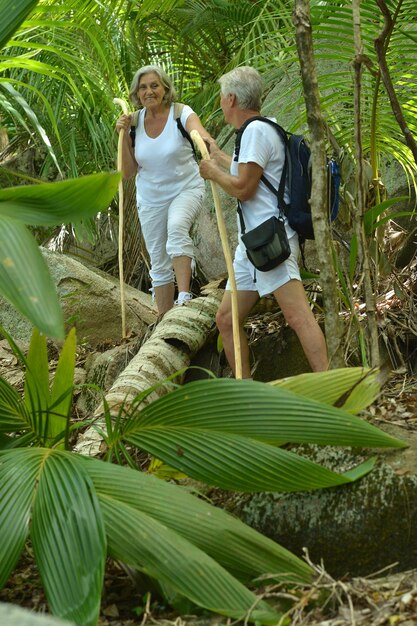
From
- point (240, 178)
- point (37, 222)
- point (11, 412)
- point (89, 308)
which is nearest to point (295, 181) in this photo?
point (240, 178)

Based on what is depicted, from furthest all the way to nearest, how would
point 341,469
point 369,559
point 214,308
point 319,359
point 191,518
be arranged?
1. point 214,308
2. point 319,359
3. point 341,469
4. point 369,559
5. point 191,518

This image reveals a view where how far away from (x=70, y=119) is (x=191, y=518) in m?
7.31

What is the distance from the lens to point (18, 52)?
9.16 m

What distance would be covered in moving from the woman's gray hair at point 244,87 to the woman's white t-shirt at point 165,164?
1235 mm

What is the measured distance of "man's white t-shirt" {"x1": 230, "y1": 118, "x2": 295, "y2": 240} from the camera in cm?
456

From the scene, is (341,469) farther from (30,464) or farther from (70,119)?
(70,119)

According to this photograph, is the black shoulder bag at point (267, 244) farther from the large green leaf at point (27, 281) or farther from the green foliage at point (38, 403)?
the large green leaf at point (27, 281)

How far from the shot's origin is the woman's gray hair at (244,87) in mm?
4695

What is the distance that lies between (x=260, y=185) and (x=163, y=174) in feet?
5.00

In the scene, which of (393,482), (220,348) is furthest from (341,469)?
(220,348)

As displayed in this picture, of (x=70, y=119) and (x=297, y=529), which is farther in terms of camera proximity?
(x=70, y=119)

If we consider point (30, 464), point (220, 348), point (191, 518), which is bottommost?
point (220, 348)

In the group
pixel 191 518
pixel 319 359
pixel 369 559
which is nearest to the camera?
pixel 191 518

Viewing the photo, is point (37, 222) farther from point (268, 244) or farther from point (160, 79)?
point (160, 79)
